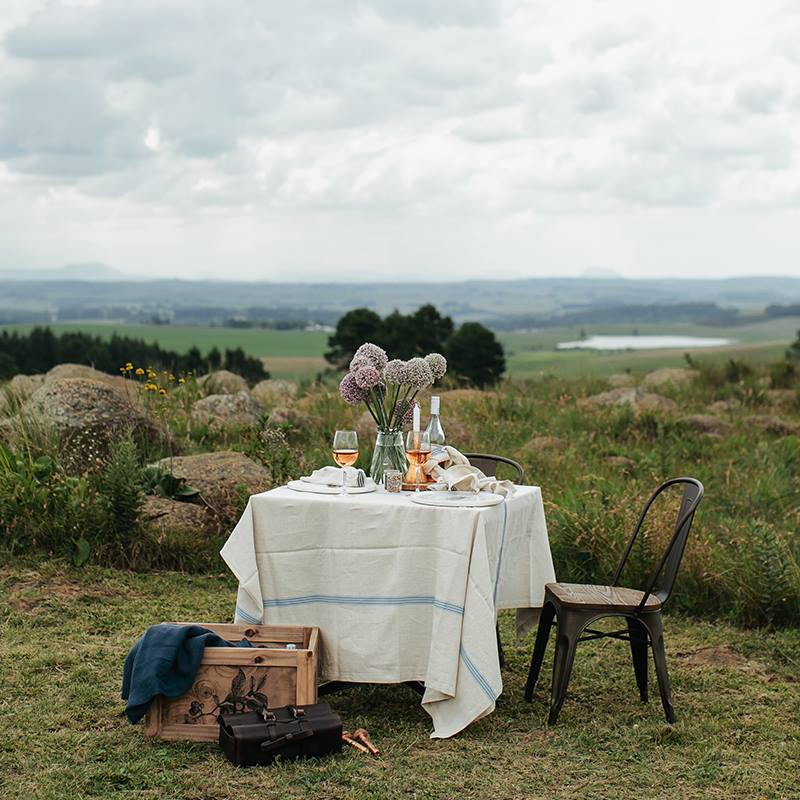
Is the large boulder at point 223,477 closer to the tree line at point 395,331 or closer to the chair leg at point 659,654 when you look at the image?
the chair leg at point 659,654

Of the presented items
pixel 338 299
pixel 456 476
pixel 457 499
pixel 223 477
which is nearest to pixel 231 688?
pixel 457 499

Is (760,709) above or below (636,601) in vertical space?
below

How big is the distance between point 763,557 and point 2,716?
424 centimetres

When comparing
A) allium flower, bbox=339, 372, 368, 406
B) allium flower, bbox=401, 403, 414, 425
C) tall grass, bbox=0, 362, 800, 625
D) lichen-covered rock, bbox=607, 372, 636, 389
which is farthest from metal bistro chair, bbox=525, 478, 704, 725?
lichen-covered rock, bbox=607, 372, 636, 389

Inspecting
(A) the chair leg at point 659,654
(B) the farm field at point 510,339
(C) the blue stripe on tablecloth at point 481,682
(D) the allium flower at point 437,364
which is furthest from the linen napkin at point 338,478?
(B) the farm field at point 510,339

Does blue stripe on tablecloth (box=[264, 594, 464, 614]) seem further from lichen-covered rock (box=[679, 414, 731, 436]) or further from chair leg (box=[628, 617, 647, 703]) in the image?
lichen-covered rock (box=[679, 414, 731, 436])

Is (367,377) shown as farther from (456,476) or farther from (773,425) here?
(773,425)

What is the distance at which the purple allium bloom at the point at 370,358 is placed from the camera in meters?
5.05

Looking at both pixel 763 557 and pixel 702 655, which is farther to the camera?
pixel 763 557

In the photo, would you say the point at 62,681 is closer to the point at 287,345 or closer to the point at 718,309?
the point at 287,345

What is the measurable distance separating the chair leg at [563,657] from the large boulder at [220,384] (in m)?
8.17

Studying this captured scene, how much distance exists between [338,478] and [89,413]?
4428 millimetres

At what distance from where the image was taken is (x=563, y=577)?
23.3 ft

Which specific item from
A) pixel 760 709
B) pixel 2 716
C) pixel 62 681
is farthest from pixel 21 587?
pixel 760 709
